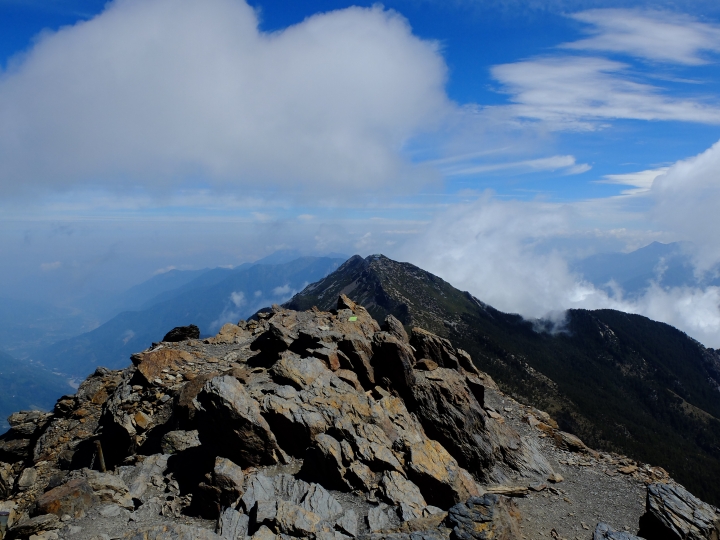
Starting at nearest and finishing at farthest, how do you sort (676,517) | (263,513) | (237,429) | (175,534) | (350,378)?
(175,534) → (263,513) → (676,517) → (237,429) → (350,378)

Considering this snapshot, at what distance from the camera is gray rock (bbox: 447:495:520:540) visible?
18.6 m

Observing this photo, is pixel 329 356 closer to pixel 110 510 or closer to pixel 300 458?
pixel 300 458

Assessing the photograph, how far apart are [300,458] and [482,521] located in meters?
12.2

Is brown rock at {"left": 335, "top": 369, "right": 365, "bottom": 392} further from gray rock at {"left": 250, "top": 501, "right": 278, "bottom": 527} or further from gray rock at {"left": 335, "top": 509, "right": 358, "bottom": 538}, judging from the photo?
gray rock at {"left": 250, "top": 501, "right": 278, "bottom": 527}

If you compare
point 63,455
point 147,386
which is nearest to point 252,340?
point 147,386

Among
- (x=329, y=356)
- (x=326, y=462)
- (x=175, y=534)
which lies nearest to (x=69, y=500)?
(x=175, y=534)

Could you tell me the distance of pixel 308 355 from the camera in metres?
36.3

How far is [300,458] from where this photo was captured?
2644cm

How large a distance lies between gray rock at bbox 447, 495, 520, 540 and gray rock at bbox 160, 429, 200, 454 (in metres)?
18.7

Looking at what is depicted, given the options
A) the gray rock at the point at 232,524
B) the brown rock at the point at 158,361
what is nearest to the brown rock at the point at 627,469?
the gray rock at the point at 232,524

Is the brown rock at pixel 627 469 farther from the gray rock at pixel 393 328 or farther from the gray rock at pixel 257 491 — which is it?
the gray rock at pixel 257 491

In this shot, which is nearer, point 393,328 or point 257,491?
point 257,491

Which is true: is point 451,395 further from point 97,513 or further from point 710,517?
point 97,513

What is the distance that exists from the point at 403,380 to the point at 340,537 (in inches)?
621
